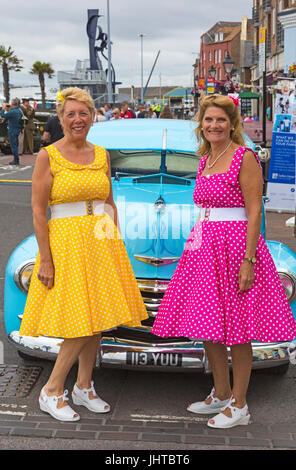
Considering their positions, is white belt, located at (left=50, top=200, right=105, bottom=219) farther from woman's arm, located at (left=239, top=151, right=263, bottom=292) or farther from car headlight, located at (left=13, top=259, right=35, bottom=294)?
woman's arm, located at (left=239, top=151, right=263, bottom=292)

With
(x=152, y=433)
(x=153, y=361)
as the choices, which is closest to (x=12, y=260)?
(x=153, y=361)

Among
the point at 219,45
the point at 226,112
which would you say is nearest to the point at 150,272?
the point at 226,112

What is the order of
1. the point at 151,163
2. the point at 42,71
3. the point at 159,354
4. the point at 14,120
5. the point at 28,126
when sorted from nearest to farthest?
the point at 159,354, the point at 151,163, the point at 14,120, the point at 28,126, the point at 42,71

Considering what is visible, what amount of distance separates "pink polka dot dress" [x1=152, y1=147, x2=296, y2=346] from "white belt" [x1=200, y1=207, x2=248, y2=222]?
2cm

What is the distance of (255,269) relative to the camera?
3557 mm

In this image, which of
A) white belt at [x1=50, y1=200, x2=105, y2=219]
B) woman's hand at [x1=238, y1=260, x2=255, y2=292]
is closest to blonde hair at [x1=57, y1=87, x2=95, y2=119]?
white belt at [x1=50, y1=200, x2=105, y2=219]

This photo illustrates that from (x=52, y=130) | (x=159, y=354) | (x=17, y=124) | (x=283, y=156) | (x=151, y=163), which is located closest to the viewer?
(x=159, y=354)

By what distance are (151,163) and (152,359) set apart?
2139 mm

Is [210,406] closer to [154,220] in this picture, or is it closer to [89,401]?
[89,401]

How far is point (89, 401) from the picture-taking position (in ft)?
12.9

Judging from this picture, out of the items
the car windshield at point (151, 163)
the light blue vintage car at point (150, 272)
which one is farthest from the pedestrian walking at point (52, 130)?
the light blue vintage car at point (150, 272)

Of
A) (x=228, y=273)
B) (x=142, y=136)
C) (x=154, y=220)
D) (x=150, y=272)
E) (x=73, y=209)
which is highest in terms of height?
(x=142, y=136)

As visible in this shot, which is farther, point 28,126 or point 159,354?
point 28,126

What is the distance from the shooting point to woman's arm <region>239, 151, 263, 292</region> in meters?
3.47
